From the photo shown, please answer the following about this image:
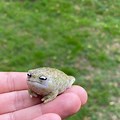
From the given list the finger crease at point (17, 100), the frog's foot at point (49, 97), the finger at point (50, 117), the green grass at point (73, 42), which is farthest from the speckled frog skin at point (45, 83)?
the green grass at point (73, 42)

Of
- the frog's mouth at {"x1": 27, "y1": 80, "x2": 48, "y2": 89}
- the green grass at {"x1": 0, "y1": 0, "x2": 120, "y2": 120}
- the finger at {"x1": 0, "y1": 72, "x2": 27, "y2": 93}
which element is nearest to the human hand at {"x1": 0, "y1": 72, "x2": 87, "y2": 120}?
the finger at {"x1": 0, "y1": 72, "x2": 27, "y2": 93}

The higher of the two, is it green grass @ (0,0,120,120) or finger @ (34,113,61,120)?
finger @ (34,113,61,120)

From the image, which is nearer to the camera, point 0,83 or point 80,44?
point 0,83

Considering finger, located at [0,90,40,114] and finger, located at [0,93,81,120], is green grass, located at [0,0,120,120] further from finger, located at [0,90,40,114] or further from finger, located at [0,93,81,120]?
finger, located at [0,93,81,120]

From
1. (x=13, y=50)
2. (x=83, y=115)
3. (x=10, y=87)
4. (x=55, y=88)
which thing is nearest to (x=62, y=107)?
(x=55, y=88)

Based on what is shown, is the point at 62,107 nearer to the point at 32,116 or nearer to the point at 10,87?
the point at 32,116

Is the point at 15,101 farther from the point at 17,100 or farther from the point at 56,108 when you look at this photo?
the point at 56,108
